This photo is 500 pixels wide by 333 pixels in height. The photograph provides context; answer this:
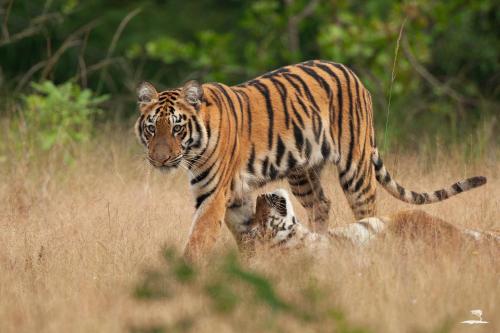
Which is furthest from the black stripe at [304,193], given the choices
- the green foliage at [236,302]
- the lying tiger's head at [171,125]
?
the green foliage at [236,302]

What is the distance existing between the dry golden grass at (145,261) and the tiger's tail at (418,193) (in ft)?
0.60

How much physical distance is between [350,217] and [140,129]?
72.1 inches

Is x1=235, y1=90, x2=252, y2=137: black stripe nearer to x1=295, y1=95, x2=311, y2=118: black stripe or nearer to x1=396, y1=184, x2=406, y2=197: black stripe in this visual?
x1=295, y1=95, x2=311, y2=118: black stripe

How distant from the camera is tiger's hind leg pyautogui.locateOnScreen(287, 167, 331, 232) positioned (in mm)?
6953

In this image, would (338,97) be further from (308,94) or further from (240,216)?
(240,216)

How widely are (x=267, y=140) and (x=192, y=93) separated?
687 millimetres

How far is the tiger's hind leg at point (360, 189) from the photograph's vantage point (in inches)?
271

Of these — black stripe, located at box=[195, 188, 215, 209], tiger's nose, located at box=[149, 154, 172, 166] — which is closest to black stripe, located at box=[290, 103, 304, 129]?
black stripe, located at box=[195, 188, 215, 209]

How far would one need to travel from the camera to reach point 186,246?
5855 mm

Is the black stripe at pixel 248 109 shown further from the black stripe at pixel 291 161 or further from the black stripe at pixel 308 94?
the black stripe at pixel 308 94

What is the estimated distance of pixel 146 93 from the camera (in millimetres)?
6109

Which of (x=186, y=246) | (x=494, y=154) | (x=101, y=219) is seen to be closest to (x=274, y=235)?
(x=186, y=246)

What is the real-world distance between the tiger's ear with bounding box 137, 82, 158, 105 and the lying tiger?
87cm

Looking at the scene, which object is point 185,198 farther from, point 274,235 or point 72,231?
point 274,235
